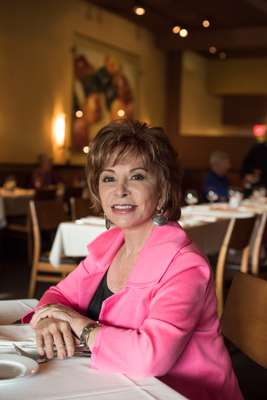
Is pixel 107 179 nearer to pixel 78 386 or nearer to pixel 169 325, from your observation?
pixel 169 325

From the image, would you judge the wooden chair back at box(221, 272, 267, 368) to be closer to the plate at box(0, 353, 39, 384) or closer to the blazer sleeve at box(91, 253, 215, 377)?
the blazer sleeve at box(91, 253, 215, 377)

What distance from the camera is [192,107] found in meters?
16.4

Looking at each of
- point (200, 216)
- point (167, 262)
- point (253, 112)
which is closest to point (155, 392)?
point (167, 262)

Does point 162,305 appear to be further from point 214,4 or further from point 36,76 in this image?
point 214,4

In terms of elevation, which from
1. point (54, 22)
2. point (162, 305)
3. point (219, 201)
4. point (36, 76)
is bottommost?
point (219, 201)

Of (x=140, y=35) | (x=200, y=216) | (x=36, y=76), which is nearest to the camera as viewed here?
(x=200, y=216)

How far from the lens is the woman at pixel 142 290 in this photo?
1.64m

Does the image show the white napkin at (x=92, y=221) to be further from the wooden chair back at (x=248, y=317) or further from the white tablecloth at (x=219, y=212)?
the wooden chair back at (x=248, y=317)

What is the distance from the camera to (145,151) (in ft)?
6.28

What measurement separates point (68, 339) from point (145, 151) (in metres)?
0.58

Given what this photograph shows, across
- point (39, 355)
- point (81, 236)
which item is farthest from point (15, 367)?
point (81, 236)

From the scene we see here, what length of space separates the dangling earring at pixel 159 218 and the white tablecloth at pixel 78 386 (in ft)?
1.65

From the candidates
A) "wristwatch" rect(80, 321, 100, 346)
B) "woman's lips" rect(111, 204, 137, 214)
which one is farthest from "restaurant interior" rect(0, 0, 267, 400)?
"wristwatch" rect(80, 321, 100, 346)

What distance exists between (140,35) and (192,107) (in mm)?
3073
